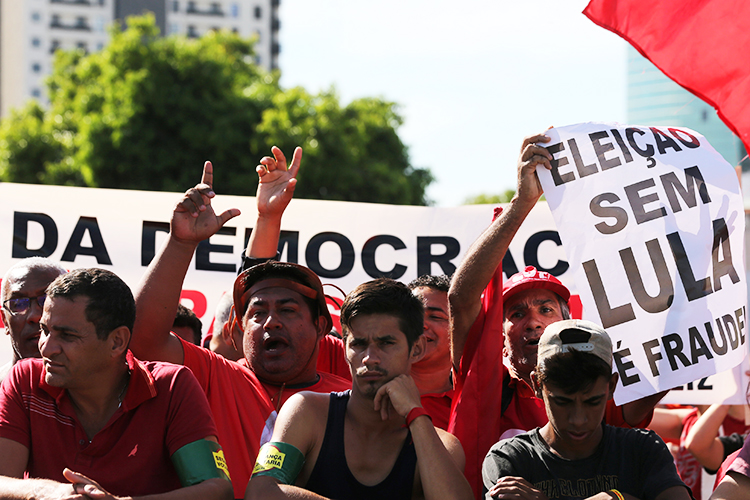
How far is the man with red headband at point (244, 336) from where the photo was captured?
134 inches

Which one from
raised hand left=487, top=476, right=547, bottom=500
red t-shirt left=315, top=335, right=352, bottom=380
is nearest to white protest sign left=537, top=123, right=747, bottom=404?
raised hand left=487, top=476, right=547, bottom=500

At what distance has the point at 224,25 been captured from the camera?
70.9 metres

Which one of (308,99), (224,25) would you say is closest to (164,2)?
(224,25)

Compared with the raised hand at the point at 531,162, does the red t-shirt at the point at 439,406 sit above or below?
below

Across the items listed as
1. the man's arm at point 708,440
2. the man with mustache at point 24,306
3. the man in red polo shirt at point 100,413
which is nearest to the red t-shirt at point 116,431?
the man in red polo shirt at point 100,413

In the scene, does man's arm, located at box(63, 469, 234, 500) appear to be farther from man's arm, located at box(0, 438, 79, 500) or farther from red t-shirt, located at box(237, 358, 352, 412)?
red t-shirt, located at box(237, 358, 352, 412)

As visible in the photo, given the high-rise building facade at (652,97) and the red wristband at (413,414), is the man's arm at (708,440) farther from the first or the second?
the red wristband at (413,414)

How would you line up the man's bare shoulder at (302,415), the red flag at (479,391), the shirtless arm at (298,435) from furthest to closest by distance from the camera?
the red flag at (479,391), the man's bare shoulder at (302,415), the shirtless arm at (298,435)

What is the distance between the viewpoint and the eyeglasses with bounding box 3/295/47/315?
143 inches

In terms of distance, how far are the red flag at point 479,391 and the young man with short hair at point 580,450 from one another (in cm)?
48

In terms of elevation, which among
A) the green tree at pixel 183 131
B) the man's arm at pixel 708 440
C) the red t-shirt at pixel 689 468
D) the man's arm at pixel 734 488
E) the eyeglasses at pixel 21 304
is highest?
the green tree at pixel 183 131

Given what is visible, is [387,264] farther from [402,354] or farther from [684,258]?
[402,354]

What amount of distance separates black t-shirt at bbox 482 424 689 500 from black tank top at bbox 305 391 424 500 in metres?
0.25

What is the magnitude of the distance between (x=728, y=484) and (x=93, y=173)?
17.3 meters
